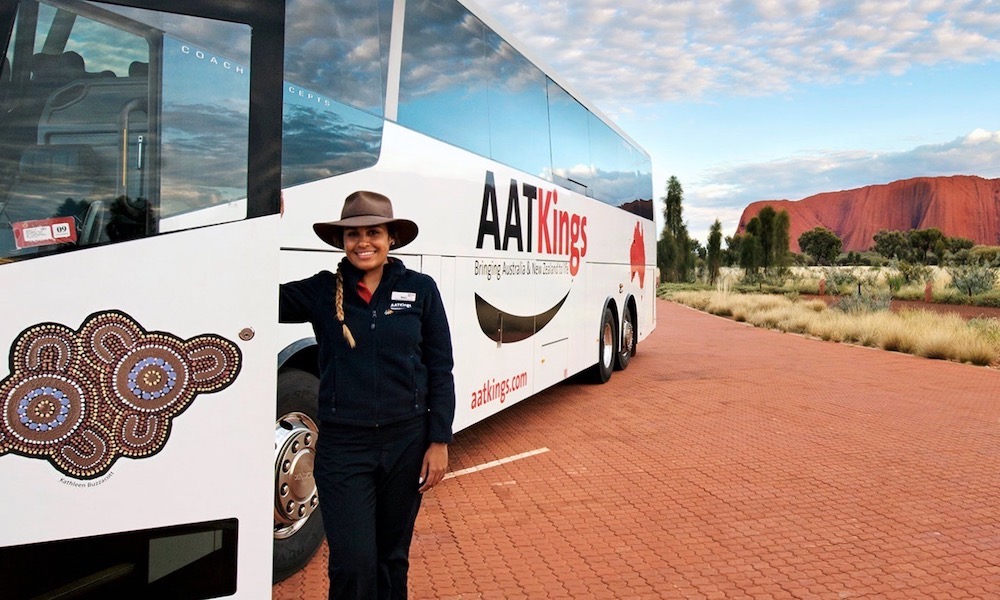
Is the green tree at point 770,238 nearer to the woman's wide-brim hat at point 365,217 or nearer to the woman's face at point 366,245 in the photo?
the woman's wide-brim hat at point 365,217

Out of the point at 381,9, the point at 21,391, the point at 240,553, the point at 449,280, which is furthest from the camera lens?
the point at 449,280

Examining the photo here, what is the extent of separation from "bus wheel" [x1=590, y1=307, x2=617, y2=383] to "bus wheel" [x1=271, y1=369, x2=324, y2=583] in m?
7.38

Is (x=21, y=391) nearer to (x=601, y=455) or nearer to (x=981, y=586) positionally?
(x=981, y=586)

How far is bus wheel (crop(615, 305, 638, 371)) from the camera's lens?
13.0m

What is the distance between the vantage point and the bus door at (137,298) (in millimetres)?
2549

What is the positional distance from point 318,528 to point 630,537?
2001 millimetres

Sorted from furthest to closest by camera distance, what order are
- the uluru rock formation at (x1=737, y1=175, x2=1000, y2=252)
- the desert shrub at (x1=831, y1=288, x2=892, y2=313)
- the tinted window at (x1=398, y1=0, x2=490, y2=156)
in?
the uluru rock formation at (x1=737, y1=175, x2=1000, y2=252), the desert shrub at (x1=831, y1=288, x2=892, y2=313), the tinted window at (x1=398, y1=0, x2=490, y2=156)

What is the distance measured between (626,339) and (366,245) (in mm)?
10843

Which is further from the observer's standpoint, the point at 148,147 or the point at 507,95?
the point at 507,95

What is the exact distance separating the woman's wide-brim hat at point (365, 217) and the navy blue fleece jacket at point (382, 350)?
0.48ft

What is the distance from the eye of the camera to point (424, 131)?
5.75 meters

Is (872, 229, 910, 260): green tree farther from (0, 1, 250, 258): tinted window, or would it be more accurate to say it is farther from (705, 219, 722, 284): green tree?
Result: (0, 1, 250, 258): tinted window

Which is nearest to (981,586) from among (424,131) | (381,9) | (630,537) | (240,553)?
(630,537)

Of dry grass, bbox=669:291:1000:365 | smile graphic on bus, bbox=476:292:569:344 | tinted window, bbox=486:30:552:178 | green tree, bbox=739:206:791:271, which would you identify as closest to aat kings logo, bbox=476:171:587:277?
tinted window, bbox=486:30:552:178
